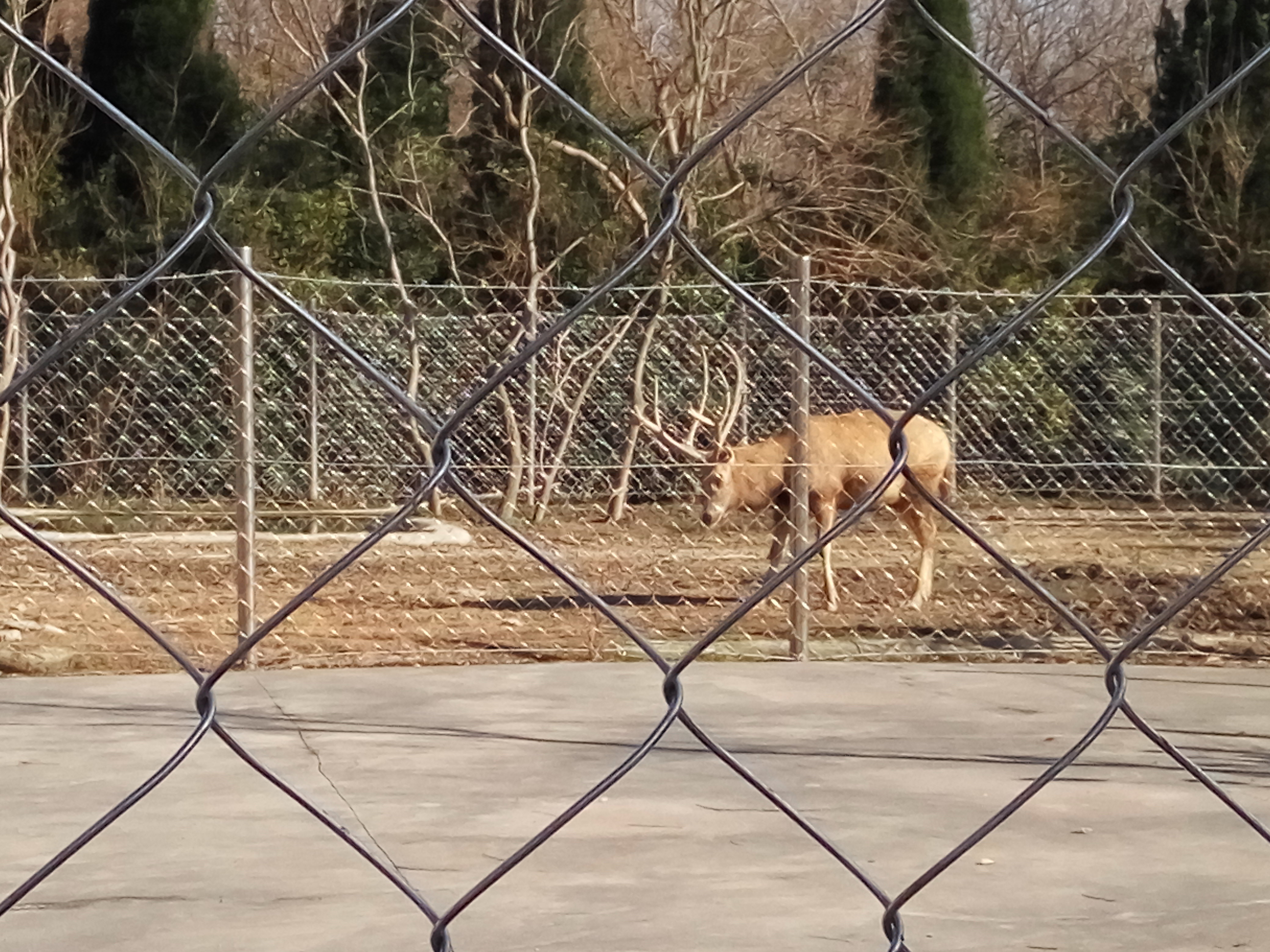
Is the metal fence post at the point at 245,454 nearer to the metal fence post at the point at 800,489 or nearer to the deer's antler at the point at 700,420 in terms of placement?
the metal fence post at the point at 800,489

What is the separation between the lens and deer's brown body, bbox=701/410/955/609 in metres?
7.95

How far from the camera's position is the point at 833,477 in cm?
797

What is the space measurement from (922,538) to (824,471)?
0.60 m

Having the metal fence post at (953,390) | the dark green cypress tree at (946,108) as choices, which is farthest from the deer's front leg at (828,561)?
the dark green cypress tree at (946,108)

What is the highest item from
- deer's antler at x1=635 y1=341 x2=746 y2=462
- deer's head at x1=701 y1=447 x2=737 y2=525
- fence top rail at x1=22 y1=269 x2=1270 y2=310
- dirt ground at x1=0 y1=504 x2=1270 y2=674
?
fence top rail at x1=22 y1=269 x2=1270 y2=310

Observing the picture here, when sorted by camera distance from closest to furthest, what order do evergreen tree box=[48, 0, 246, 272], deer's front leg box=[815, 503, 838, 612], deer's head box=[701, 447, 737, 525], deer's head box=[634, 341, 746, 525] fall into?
1. deer's front leg box=[815, 503, 838, 612]
2. deer's head box=[634, 341, 746, 525]
3. deer's head box=[701, 447, 737, 525]
4. evergreen tree box=[48, 0, 246, 272]

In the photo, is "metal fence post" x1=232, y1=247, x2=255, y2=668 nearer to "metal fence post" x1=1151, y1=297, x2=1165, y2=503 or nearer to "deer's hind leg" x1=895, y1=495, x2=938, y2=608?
"deer's hind leg" x1=895, y1=495, x2=938, y2=608

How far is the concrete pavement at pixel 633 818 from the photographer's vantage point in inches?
119

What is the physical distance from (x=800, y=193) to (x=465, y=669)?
22.8 ft

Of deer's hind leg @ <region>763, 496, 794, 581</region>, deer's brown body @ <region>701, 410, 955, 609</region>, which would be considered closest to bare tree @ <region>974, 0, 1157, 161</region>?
deer's brown body @ <region>701, 410, 955, 609</region>

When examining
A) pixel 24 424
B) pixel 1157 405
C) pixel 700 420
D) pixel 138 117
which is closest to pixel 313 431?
pixel 24 424

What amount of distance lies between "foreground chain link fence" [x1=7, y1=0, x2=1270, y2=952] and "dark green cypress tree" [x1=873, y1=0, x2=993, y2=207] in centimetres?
222

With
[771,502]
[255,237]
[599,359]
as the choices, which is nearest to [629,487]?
[599,359]

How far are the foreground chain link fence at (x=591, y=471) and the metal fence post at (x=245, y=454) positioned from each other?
0.57ft
